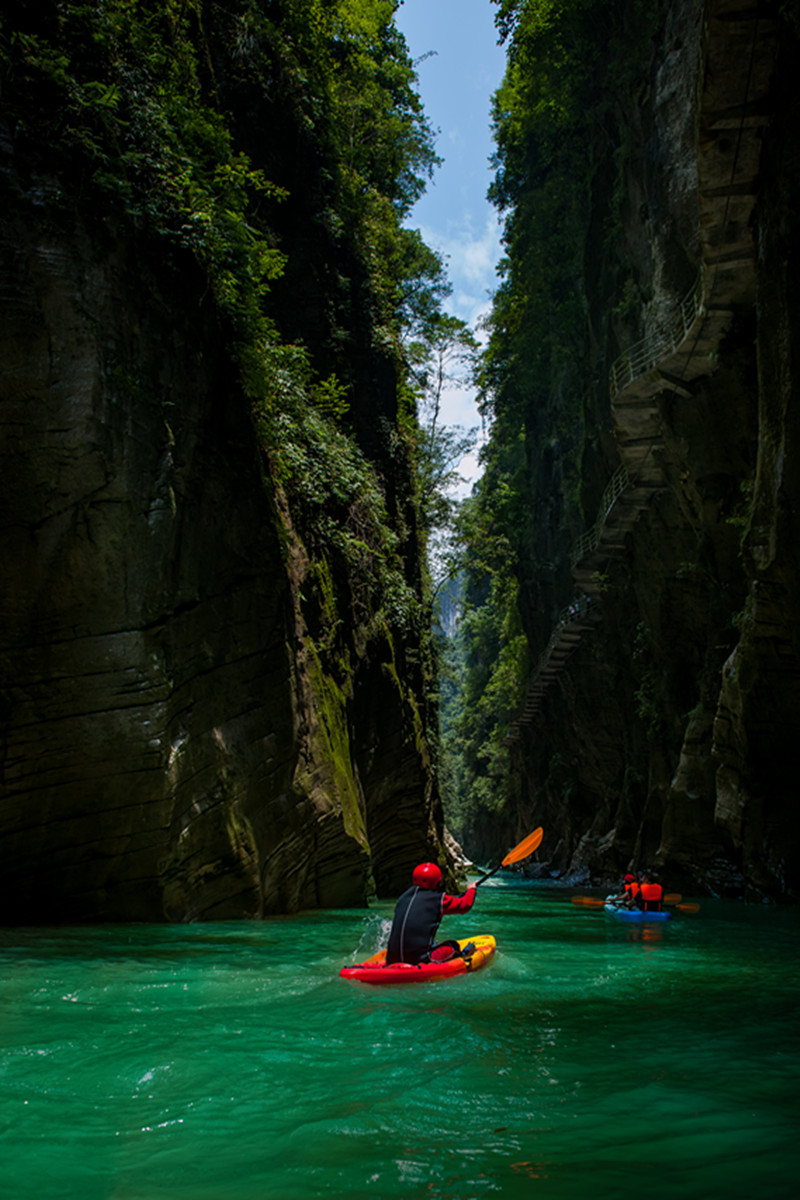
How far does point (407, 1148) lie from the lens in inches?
114

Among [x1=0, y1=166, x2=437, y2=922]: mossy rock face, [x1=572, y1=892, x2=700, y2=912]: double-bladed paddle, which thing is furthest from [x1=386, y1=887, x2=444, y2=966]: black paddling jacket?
[x1=572, y1=892, x2=700, y2=912]: double-bladed paddle

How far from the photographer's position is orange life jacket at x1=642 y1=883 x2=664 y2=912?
1266cm

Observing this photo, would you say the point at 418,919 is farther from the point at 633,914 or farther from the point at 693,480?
the point at 693,480

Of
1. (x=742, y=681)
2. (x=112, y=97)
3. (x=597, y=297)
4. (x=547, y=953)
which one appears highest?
(x=597, y=297)

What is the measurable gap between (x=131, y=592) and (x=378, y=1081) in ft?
20.0

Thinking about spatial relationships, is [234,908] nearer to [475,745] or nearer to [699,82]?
[699,82]

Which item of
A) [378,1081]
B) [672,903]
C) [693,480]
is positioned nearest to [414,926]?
[378,1081]

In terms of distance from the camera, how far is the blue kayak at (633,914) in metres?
Answer: 12.1

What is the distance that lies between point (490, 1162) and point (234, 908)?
7.41 m

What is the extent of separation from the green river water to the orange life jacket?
555 cm

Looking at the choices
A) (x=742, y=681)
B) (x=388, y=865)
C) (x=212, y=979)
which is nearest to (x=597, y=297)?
(x=742, y=681)

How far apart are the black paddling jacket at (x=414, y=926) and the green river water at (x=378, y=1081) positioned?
38 cm

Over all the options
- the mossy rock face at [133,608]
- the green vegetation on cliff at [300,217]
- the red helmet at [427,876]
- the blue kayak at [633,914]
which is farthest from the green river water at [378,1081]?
the green vegetation on cliff at [300,217]

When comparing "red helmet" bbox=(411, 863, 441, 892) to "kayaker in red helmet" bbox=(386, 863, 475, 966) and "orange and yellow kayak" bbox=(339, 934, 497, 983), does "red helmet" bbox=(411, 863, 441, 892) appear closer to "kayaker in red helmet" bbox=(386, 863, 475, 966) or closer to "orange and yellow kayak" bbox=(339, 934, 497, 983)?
"kayaker in red helmet" bbox=(386, 863, 475, 966)
